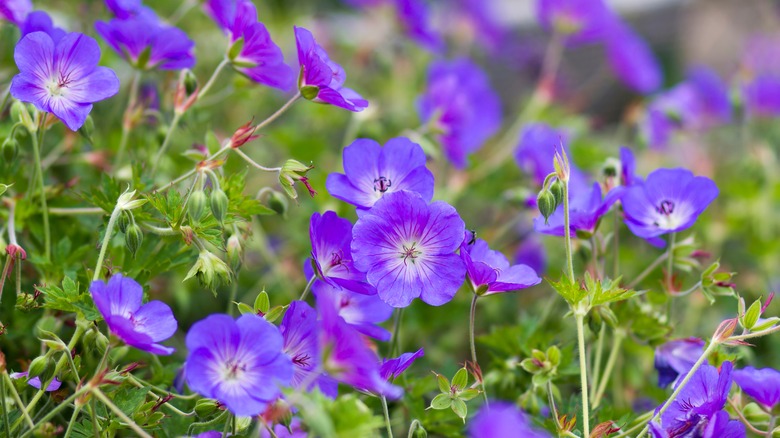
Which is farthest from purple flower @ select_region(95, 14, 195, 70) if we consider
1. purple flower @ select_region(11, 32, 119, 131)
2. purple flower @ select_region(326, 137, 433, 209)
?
purple flower @ select_region(326, 137, 433, 209)

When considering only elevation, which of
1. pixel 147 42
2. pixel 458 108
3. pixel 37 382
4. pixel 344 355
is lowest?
pixel 37 382

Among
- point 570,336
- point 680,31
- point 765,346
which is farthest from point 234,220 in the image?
point 680,31

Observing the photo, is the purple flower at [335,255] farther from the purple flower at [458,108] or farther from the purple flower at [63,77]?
the purple flower at [458,108]

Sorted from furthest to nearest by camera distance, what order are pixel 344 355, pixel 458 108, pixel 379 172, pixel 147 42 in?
pixel 458 108
pixel 147 42
pixel 379 172
pixel 344 355

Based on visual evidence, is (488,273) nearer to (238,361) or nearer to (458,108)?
(238,361)

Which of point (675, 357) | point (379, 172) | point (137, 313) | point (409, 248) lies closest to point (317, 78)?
point (379, 172)

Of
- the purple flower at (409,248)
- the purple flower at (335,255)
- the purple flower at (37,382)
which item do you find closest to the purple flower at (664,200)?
the purple flower at (409,248)
